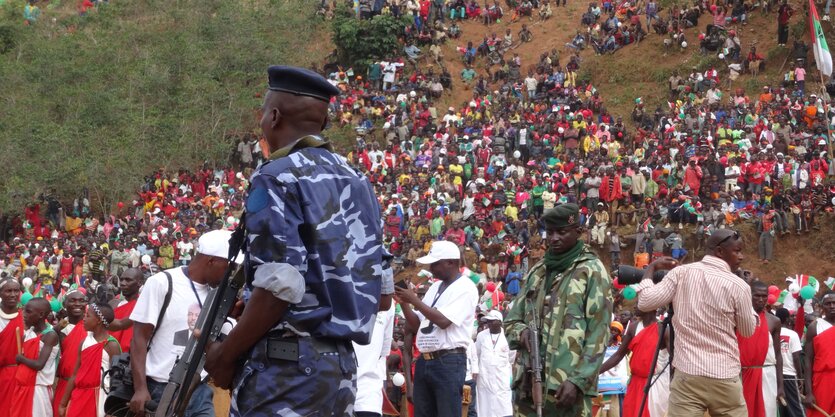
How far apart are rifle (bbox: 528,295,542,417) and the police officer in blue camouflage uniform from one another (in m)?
2.39

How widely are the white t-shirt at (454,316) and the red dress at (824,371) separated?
3040 mm

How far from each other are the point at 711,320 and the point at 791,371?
3.29 meters

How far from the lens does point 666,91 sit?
125 ft

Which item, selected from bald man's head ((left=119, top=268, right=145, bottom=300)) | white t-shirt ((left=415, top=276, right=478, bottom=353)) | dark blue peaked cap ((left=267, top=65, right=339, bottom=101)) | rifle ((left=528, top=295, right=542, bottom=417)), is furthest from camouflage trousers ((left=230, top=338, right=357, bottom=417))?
bald man's head ((left=119, top=268, right=145, bottom=300))

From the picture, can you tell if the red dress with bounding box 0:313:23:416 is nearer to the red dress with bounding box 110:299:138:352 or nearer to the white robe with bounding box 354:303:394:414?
the red dress with bounding box 110:299:138:352

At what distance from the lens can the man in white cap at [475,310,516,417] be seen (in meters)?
12.4

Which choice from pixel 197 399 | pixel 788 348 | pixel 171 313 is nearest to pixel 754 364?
→ pixel 788 348

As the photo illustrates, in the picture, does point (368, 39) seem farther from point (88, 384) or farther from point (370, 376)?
point (370, 376)

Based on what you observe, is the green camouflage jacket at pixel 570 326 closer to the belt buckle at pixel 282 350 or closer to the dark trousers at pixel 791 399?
the belt buckle at pixel 282 350

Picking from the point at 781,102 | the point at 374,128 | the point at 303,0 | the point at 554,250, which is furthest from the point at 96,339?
the point at 303,0

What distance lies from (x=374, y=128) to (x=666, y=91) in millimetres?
9746

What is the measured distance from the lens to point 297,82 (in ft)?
13.4

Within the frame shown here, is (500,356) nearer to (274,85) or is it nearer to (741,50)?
(274,85)

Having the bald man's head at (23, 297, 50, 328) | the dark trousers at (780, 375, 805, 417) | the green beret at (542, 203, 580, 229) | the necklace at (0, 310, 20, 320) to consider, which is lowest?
the dark trousers at (780, 375, 805, 417)
